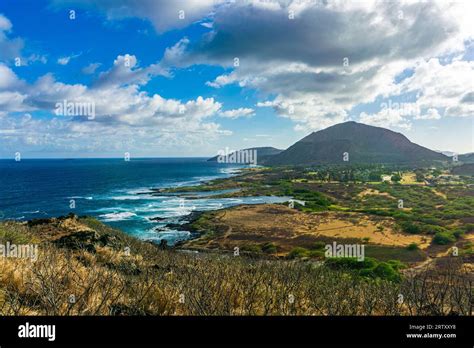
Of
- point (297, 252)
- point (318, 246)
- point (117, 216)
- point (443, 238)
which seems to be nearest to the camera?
point (297, 252)

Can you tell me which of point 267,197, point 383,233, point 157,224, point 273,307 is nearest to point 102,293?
point 273,307

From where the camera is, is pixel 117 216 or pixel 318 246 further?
pixel 117 216

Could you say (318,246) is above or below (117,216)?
below

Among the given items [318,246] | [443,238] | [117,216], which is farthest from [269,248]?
[117,216]

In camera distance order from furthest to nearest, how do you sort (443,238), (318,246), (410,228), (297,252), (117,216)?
(117,216) → (410,228) → (318,246) → (443,238) → (297,252)

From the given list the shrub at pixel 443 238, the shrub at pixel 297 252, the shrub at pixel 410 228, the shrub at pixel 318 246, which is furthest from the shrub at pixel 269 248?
the shrub at pixel 410 228

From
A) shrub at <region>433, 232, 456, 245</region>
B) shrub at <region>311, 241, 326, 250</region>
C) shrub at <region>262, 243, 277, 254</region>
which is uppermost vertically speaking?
shrub at <region>433, 232, 456, 245</region>

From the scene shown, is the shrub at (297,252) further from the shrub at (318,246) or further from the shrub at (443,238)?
the shrub at (443,238)

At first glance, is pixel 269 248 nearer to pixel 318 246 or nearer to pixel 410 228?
pixel 318 246


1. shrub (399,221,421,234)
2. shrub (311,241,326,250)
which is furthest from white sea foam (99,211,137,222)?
A: shrub (399,221,421,234)

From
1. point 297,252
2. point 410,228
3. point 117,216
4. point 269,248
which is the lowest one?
point 269,248

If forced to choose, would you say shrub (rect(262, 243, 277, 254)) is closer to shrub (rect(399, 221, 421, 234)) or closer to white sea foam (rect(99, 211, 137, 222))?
shrub (rect(399, 221, 421, 234))
